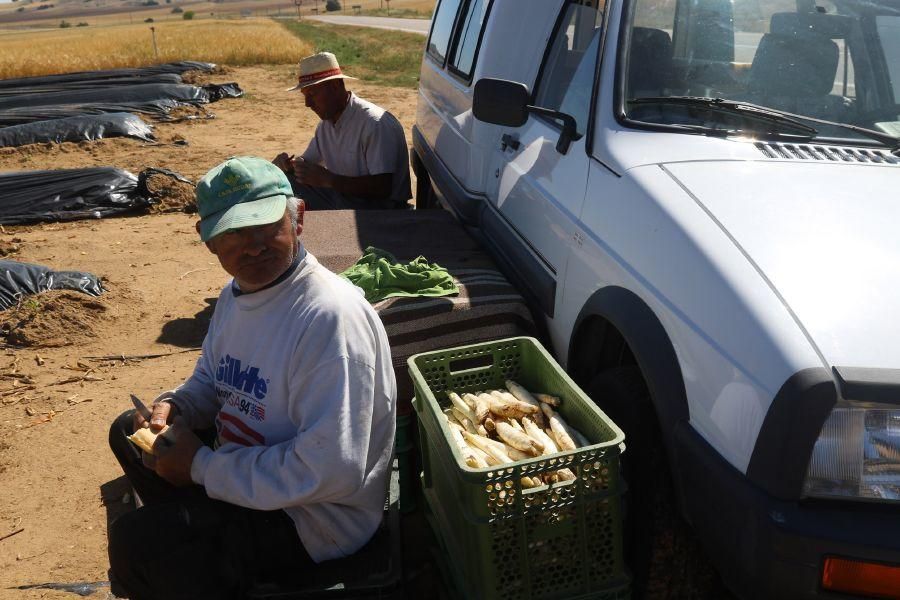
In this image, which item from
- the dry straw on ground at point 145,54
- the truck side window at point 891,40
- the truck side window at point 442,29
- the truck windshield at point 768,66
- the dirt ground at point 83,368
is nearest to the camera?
the truck windshield at point 768,66

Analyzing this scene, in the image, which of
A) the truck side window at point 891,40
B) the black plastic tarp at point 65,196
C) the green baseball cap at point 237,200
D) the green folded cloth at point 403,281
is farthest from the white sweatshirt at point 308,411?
the black plastic tarp at point 65,196

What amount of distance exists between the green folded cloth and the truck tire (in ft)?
3.82

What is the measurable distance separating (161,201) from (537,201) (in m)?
6.54

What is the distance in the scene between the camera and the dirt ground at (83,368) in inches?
145

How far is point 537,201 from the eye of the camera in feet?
11.5

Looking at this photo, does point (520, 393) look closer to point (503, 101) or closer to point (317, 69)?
point (503, 101)

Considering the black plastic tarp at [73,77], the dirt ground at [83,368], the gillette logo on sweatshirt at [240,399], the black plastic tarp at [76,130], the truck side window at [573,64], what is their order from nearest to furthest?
the gillette logo on sweatshirt at [240,399] → the truck side window at [573,64] → the dirt ground at [83,368] → the black plastic tarp at [76,130] → the black plastic tarp at [73,77]

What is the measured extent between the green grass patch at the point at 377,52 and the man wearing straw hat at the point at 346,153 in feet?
45.5

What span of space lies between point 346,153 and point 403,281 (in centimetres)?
279

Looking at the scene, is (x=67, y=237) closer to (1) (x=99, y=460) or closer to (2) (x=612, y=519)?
(1) (x=99, y=460)

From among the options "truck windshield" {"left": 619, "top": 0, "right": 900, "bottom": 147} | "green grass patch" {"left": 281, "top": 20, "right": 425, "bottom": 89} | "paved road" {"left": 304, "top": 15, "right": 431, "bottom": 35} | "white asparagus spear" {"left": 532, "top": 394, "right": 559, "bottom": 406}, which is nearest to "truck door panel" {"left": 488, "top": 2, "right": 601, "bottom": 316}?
"truck windshield" {"left": 619, "top": 0, "right": 900, "bottom": 147}

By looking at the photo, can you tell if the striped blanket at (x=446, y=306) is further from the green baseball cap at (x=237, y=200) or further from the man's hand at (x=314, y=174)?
the man's hand at (x=314, y=174)

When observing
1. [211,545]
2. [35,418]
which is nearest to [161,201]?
[35,418]

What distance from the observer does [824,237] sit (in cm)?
224
